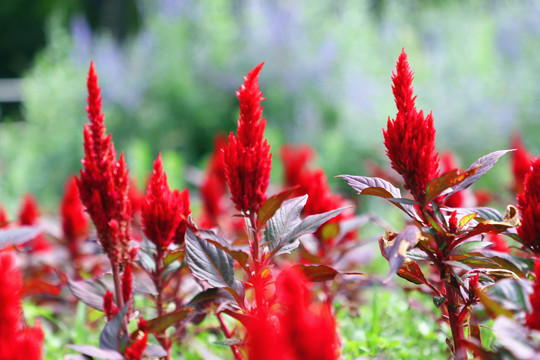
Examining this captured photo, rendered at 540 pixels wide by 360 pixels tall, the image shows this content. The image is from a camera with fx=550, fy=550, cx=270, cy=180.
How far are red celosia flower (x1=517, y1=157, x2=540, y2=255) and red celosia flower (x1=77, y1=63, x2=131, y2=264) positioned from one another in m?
0.83

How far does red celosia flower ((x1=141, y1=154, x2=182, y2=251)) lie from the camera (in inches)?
48.9

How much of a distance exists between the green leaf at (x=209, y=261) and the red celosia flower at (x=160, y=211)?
0.34 feet

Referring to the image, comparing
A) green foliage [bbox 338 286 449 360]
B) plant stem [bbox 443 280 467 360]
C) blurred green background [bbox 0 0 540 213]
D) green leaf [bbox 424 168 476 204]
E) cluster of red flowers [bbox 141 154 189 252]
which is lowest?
green foliage [bbox 338 286 449 360]

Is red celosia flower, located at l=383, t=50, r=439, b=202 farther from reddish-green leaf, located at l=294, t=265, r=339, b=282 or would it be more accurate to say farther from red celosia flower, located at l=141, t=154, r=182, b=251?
red celosia flower, located at l=141, t=154, r=182, b=251

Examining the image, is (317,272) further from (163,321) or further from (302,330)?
(302,330)

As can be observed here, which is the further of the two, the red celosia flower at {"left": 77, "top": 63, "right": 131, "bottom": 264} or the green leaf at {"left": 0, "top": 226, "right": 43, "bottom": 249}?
the green leaf at {"left": 0, "top": 226, "right": 43, "bottom": 249}

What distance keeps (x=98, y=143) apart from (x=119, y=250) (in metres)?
0.24

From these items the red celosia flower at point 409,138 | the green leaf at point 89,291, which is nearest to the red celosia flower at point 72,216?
the green leaf at point 89,291

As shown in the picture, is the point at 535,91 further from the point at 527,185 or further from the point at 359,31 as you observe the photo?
the point at 527,185

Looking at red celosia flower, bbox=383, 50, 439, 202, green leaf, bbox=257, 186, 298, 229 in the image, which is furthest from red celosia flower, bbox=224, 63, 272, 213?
red celosia flower, bbox=383, 50, 439, 202

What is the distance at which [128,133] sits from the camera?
6836 millimetres

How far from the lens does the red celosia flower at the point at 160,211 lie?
124 cm

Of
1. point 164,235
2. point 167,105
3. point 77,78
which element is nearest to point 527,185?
point 164,235

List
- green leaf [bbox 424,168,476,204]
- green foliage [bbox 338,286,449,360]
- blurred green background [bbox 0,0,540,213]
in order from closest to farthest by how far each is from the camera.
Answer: green leaf [bbox 424,168,476,204] → green foliage [bbox 338,286,449,360] → blurred green background [bbox 0,0,540,213]
